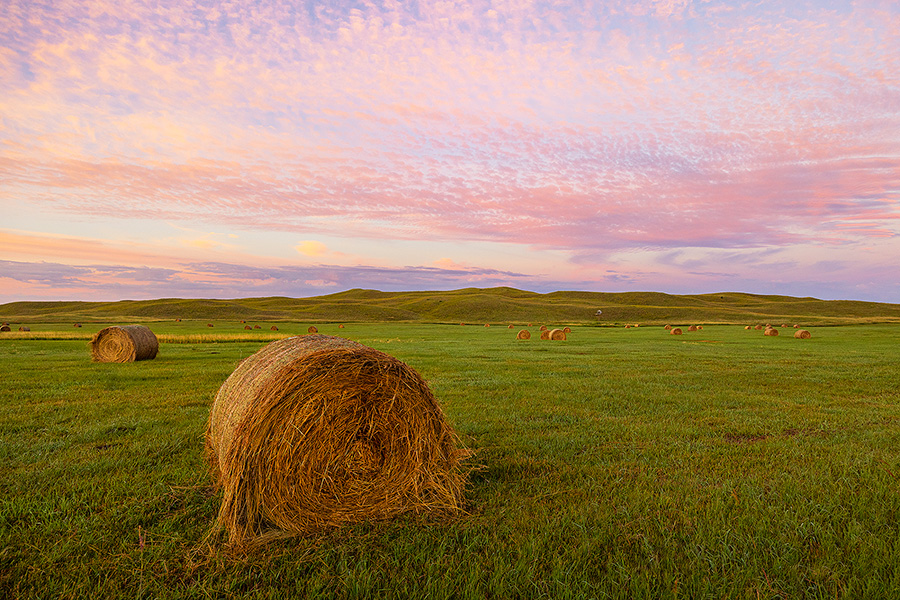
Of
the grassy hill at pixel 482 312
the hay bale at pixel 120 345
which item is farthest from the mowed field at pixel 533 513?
the grassy hill at pixel 482 312

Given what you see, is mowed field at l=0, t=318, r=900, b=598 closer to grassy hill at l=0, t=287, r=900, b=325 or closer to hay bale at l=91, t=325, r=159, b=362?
hay bale at l=91, t=325, r=159, b=362

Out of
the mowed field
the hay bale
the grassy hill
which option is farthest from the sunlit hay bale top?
the grassy hill

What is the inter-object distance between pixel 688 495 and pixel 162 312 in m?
128

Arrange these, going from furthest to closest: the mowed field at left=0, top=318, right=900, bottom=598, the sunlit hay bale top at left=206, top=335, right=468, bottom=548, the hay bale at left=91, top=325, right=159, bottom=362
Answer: the hay bale at left=91, top=325, right=159, bottom=362 → the sunlit hay bale top at left=206, top=335, right=468, bottom=548 → the mowed field at left=0, top=318, right=900, bottom=598

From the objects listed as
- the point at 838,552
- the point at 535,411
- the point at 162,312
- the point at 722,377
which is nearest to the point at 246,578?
the point at 838,552

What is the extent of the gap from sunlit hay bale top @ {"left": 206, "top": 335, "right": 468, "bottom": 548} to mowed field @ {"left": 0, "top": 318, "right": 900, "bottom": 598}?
1.06 feet

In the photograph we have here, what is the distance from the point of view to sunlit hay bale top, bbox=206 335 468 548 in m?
4.96

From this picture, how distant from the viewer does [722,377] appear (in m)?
15.3

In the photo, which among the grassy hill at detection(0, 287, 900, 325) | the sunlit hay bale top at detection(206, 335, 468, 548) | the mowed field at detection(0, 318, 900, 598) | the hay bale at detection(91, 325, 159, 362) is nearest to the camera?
the mowed field at detection(0, 318, 900, 598)

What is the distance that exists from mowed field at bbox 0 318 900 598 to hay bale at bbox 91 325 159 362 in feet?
31.5

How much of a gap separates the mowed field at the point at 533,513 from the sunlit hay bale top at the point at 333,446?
1.06ft

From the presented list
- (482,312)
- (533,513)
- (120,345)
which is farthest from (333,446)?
(482,312)

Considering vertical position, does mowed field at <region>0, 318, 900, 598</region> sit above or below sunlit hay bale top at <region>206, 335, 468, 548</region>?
below

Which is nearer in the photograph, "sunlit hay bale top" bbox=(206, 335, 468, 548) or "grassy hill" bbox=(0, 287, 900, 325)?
"sunlit hay bale top" bbox=(206, 335, 468, 548)
